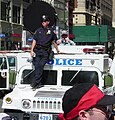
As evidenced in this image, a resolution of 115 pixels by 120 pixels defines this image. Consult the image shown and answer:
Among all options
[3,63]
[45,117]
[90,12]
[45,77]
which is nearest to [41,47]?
[45,77]

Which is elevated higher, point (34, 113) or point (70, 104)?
point (70, 104)

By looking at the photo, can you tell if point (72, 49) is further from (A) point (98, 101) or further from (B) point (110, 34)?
(B) point (110, 34)

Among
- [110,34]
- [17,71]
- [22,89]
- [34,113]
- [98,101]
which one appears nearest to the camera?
[98,101]

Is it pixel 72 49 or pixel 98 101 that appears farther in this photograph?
pixel 72 49

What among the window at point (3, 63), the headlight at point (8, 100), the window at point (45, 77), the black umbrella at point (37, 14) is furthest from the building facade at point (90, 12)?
the headlight at point (8, 100)

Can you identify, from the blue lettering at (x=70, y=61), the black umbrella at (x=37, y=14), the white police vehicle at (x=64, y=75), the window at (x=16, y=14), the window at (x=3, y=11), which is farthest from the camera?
the window at (x=16, y=14)

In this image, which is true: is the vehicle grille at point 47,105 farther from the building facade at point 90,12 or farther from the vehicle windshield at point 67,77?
the building facade at point 90,12

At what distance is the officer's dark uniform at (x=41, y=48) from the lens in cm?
912

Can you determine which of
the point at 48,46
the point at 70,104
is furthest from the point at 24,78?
the point at 70,104

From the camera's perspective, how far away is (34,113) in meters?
8.19

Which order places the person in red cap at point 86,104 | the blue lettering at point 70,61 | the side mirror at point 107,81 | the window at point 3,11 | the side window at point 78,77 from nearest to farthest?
1. the person in red cap at point 86,104
2. the side mirror at point 107,81
3. the side window at point 78,77
4. the blue lettering at point 70,61
5. the window at point 3,11

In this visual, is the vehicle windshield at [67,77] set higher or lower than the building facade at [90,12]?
lower

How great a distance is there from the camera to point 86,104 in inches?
110

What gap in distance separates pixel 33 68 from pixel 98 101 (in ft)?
21.8
